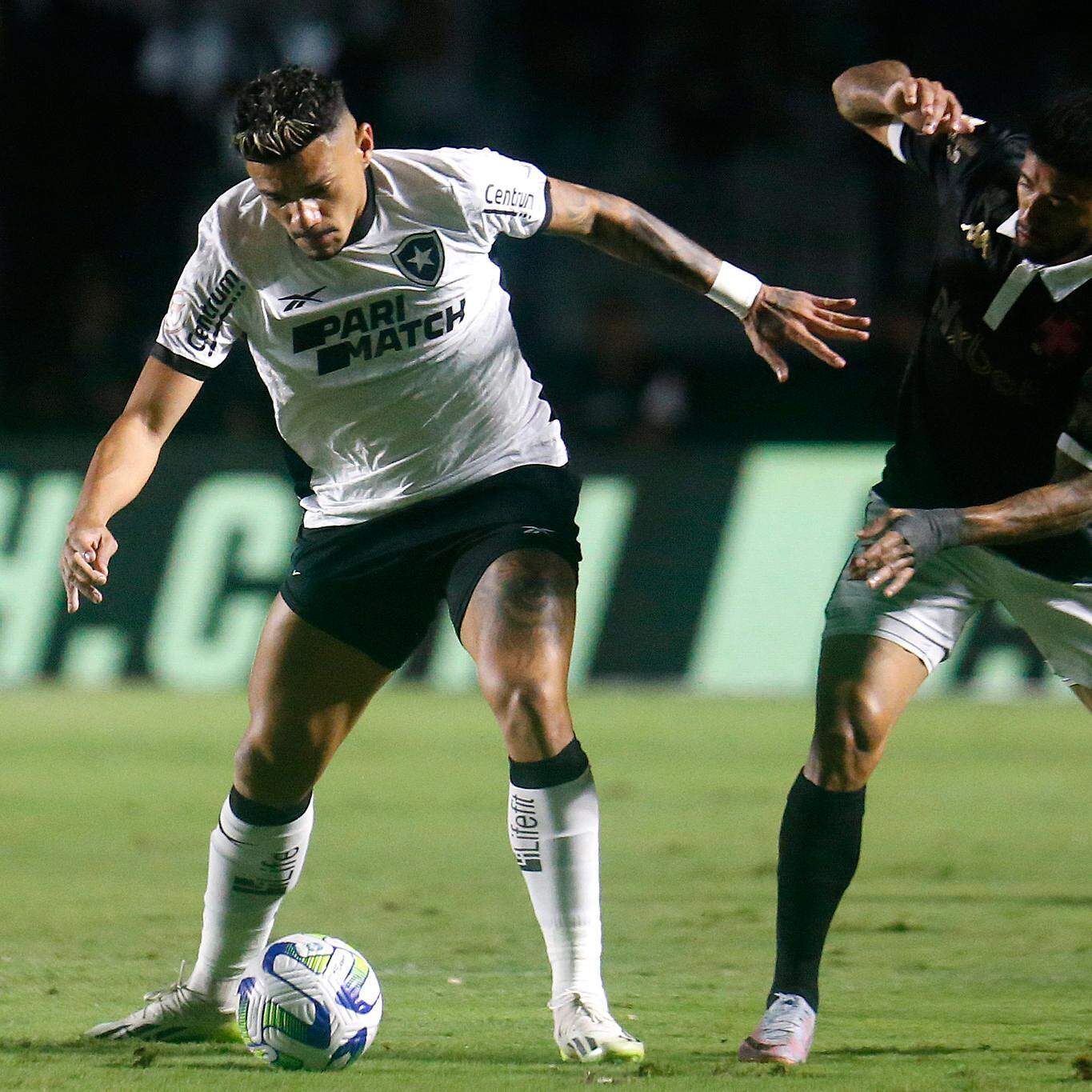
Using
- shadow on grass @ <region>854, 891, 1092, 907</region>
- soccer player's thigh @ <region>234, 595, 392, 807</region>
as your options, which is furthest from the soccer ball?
shadow on grass @ <region>854, 891, 1092, 907</region>

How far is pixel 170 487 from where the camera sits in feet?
39.4

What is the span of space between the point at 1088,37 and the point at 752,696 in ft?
21.6

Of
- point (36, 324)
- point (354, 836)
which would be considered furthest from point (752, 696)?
point (36, 324)

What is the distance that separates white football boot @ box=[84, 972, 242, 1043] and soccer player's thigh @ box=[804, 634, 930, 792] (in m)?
1.52

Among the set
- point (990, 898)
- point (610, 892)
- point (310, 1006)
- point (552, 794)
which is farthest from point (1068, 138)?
point (610, 892)

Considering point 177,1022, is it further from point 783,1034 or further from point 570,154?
point 570,154

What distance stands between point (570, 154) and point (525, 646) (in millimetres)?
11077

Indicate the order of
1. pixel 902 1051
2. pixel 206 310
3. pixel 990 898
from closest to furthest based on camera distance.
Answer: pixel 902 1051 → pixel 206 310 → pixel 990 898

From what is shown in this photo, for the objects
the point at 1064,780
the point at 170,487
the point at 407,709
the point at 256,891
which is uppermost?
the point at 256,891

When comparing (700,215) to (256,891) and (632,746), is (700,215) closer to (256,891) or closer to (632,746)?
(632,746)

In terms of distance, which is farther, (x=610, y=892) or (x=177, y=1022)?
(x=610, y=892)

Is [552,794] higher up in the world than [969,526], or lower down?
lower down

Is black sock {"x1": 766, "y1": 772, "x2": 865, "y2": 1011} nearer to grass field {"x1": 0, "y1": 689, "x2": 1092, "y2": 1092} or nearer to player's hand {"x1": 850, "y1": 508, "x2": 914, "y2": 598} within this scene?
grass field {"x1": 0, "y1": 689, "x2": 1092, "y2": 1092}

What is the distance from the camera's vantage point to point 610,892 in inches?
265
